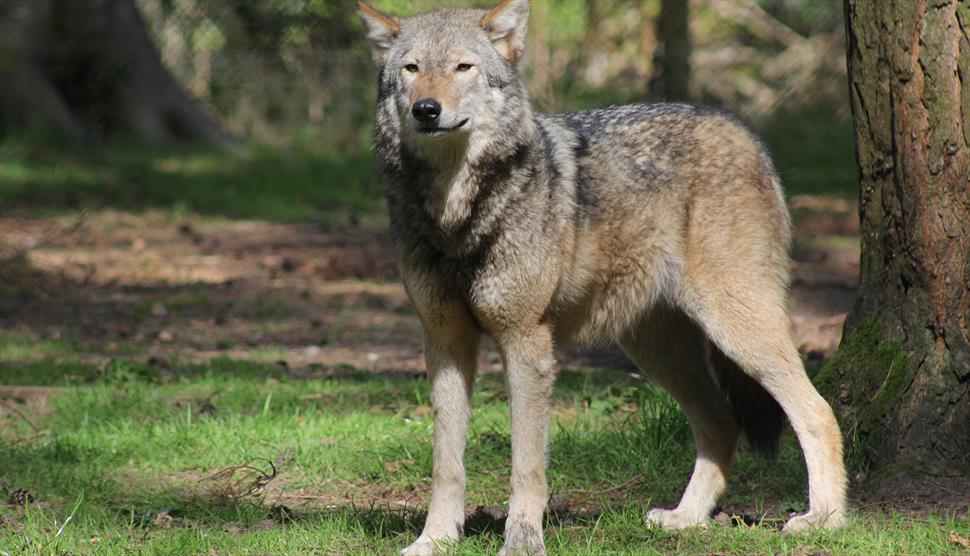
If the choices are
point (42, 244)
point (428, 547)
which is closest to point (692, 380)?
point (428, 547)

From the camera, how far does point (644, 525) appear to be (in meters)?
3.94

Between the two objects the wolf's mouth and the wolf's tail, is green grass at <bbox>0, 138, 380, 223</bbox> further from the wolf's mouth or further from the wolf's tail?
the wolf's mouth

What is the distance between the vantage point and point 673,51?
9133mm

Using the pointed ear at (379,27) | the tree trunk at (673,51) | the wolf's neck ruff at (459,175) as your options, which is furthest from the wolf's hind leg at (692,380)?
the tree trunk at (673,51)

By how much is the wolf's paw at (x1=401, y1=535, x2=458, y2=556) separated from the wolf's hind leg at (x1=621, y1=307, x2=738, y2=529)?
110cm

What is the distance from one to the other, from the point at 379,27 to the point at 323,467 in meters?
1.92

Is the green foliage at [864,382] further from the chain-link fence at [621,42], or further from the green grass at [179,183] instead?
the green grass at [179,183]

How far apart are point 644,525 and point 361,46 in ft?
28.6

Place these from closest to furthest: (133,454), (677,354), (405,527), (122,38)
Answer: (405,527)
(677,354)
(133,454)
(122,38)

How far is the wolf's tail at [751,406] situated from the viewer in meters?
4.31

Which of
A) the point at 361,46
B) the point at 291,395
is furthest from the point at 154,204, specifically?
the point at 291,395

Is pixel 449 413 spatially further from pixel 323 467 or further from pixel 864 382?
pixel 864 382

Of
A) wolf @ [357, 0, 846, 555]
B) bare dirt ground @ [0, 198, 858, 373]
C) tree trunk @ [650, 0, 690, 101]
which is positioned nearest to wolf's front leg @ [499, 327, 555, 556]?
wolf @ [357, 0, 846, 555]

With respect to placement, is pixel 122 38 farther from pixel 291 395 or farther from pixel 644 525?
pixel 644 525
